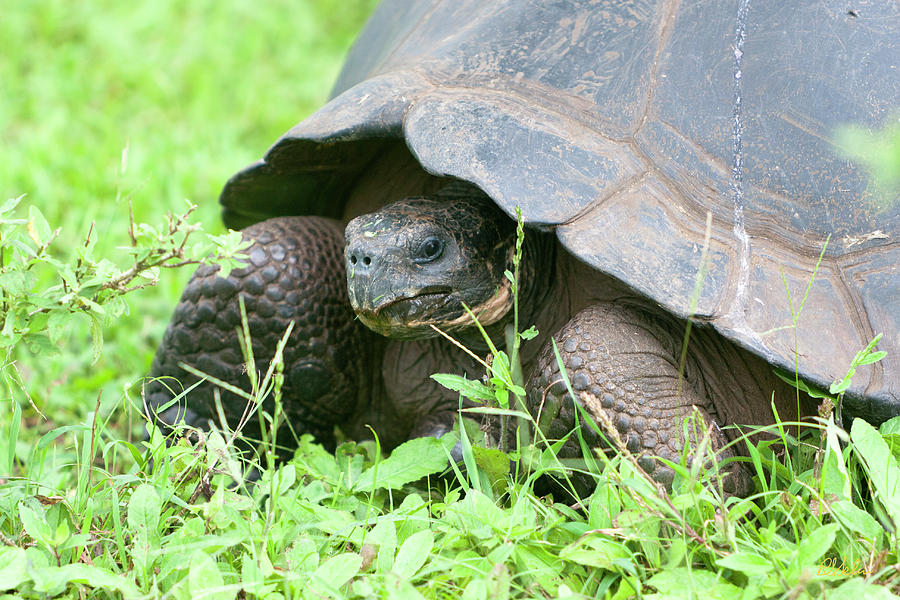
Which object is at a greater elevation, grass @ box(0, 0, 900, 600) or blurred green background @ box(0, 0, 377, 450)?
blurred green background @ box(0, 0, 377, 450)

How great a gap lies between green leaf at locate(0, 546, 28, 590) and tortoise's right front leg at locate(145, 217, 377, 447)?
3.27 ft

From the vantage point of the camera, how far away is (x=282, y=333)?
2869 mm

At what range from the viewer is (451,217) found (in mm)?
2504

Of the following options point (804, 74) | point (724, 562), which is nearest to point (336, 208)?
point (804, 74)

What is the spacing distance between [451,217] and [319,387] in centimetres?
79

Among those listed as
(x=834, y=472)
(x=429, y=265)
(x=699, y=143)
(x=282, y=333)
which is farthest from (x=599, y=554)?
(x=282, y=333)

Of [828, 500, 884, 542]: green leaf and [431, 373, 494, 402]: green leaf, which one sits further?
[431, 373, 494, 402]: green leaf

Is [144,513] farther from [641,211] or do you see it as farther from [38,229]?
[641,211]

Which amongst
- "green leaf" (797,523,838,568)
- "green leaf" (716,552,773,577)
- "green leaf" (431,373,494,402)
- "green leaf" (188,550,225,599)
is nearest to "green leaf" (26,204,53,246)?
"green leaf" (188,550,225,599)

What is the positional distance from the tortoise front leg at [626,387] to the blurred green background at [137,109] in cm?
166

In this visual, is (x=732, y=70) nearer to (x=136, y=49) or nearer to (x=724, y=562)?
(x=724, y=562)

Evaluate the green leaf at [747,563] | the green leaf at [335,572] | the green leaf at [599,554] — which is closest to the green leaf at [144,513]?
the green leaf at [335,572]

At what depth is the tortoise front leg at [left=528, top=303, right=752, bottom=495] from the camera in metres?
2.25

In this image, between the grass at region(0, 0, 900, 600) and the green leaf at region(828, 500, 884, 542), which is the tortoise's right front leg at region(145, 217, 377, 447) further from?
the green leaf at region(828, 500, 884, 542)
